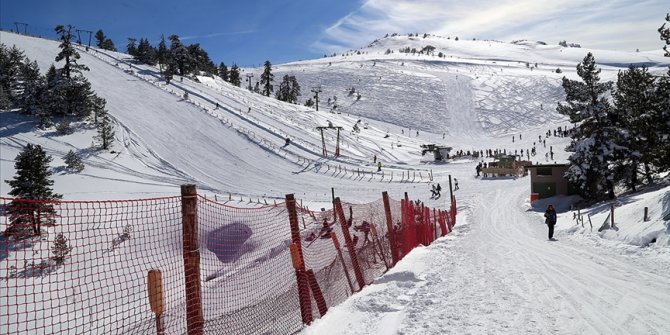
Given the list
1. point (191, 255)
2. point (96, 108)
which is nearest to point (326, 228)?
point (191, 255)

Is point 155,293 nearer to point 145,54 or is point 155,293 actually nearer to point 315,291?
point 315,291

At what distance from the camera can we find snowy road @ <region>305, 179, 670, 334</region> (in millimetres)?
6199

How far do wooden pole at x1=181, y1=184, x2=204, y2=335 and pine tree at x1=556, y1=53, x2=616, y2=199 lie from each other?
29.1 metres

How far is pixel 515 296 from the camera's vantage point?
7.81 metres

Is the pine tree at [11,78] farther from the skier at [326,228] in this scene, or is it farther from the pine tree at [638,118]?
the pine tree at [638,118]

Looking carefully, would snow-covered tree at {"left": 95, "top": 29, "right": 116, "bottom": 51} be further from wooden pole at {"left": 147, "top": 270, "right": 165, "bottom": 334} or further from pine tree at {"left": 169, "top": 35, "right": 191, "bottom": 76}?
wooden pole at {"left": 147, "top": 270, "right": 165, "bottom": 334}

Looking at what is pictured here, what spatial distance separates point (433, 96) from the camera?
12331 cm

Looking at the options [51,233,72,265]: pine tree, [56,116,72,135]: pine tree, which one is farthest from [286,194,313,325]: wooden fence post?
[56,116,72,135]: pine tree

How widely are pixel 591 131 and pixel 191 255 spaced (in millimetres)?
31138

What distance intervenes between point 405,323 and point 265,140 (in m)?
51.1

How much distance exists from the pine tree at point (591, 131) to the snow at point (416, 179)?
316 cm

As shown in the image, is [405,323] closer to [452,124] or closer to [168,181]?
[168,181]

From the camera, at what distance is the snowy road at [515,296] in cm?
620

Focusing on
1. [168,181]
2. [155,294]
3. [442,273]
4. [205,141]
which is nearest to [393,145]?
[205,141]
